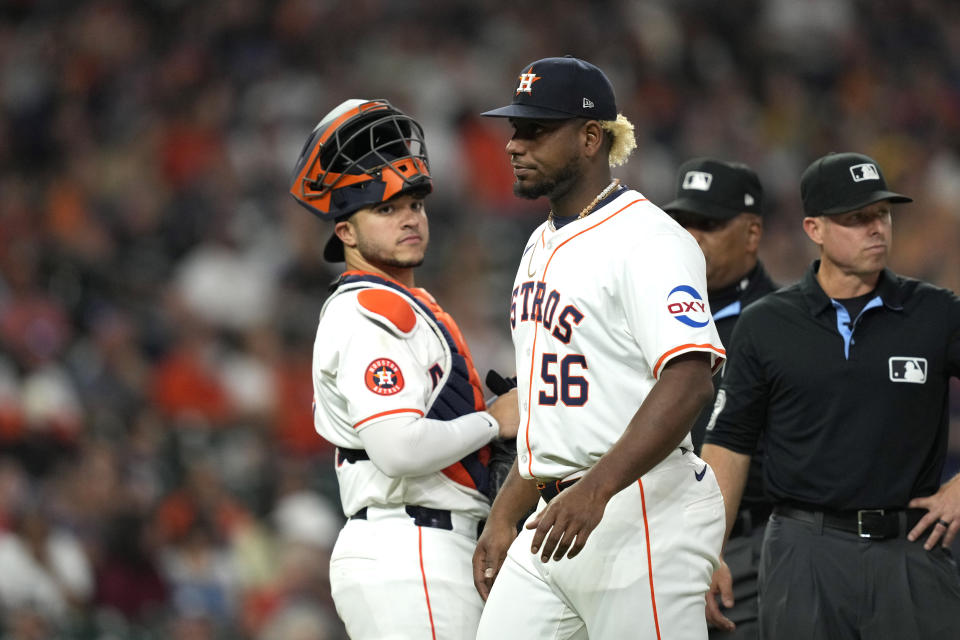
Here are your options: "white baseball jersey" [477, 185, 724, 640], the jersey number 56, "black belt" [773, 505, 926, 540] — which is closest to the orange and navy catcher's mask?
"white baseball jersey" [477, 185, 724, 640]

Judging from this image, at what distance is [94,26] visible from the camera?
461 inches

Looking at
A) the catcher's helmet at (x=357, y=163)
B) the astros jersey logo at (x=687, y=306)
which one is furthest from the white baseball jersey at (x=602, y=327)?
the catcher's helmet at (x=357, y=163)

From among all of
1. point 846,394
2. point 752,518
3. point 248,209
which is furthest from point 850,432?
point 248,209

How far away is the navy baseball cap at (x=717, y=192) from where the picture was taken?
490 cm

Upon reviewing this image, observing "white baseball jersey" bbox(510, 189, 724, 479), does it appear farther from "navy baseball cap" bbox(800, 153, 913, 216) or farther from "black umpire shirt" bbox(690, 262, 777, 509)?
"black umpire shirt" bbox(690, 262, 777, 509)

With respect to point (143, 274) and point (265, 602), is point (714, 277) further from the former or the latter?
point (143, 274)

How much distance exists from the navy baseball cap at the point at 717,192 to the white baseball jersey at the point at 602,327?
145cm

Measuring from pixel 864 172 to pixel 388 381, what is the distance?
1.61m

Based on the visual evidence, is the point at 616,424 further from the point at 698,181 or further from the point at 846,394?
the point at 698,181

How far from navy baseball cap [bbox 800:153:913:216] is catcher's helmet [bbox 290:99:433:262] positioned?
3.95 ft

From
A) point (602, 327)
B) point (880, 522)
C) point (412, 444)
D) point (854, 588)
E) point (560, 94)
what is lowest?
point (854, 588)

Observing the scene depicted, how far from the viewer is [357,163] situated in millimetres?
4039

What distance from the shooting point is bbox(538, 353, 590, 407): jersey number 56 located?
3357 millimetres

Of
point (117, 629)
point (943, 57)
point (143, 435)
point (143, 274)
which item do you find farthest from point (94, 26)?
point (943, 57)
